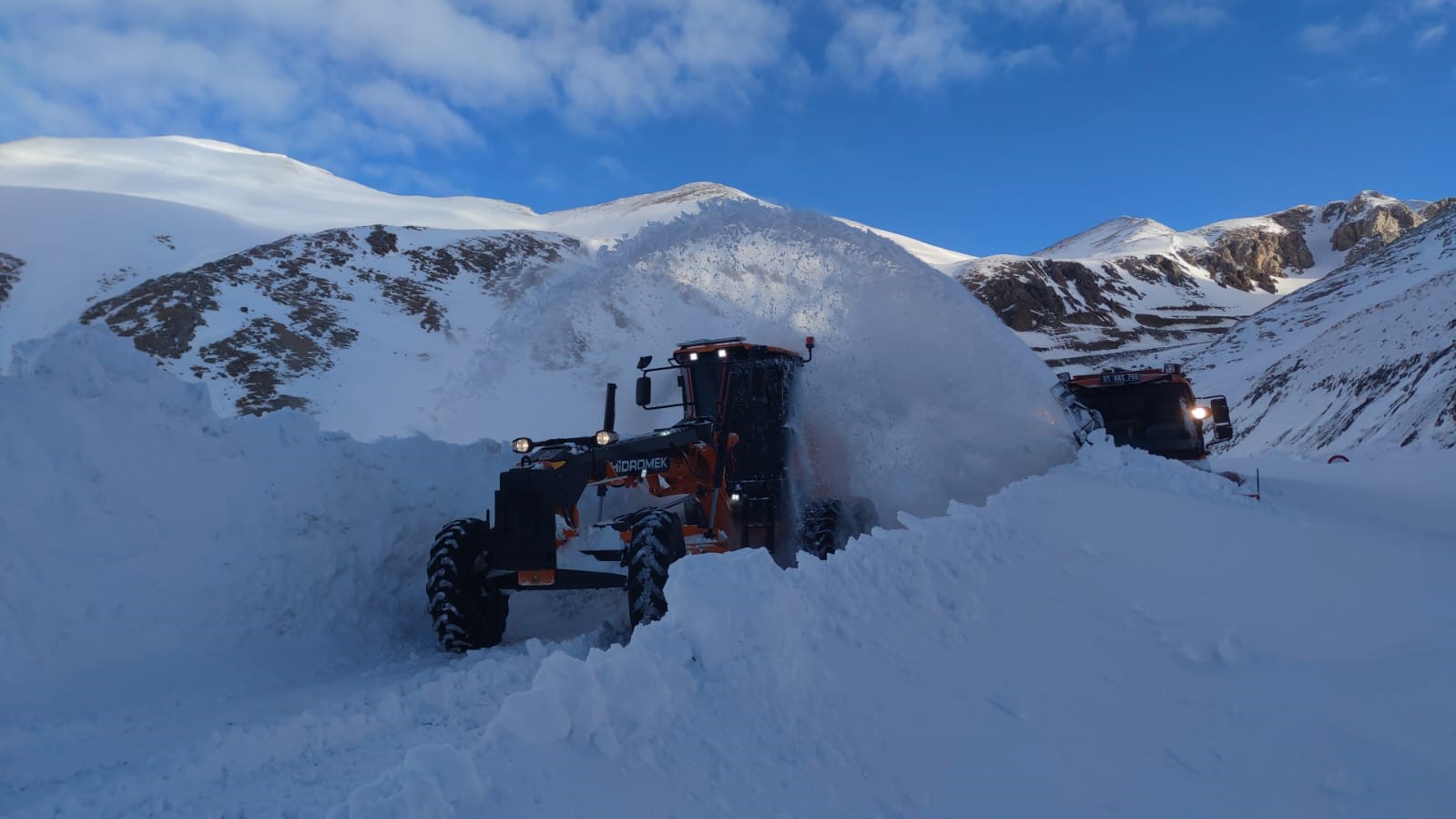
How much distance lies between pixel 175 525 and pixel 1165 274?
142870mm

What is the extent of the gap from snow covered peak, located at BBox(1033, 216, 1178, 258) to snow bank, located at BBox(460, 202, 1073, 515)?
458 ft

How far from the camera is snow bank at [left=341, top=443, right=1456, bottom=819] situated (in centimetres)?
303

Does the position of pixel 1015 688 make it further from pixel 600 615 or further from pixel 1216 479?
pixel 1216 479

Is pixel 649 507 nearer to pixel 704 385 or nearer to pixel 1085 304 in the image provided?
pixel 704 385

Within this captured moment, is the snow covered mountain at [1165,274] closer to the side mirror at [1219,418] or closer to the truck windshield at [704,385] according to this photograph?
the side mirror at [1219,418]

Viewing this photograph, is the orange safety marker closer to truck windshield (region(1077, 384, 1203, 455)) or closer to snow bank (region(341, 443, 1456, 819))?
snow bank (region(341, 443, 1456, 819))

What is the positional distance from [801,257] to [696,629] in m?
7.94

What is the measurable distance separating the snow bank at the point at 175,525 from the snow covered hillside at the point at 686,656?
2 cm

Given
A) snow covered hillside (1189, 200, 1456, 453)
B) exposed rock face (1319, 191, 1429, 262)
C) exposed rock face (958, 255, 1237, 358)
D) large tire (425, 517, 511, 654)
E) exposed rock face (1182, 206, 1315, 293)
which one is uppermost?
exposed rock face (1319, 191, 1429, 262)

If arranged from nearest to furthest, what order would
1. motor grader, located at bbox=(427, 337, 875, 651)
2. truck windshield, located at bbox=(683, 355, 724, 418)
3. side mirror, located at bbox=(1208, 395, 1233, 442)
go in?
motor grader, located at bbox=(427, 337, 875, 651), truck windshield, located at bbox=(683, 355, 724, 418), side mirror, located at bbox=(1208, 395, 1233, 442)

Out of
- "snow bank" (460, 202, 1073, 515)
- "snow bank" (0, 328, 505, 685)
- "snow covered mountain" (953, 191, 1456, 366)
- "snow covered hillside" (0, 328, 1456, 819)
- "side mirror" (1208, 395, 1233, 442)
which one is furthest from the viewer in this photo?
"snow covered mountain" (953, 191, 1456, 366)

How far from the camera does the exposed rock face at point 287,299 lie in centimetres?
2592

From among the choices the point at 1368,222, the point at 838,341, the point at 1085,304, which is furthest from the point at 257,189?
the point at 1368,222

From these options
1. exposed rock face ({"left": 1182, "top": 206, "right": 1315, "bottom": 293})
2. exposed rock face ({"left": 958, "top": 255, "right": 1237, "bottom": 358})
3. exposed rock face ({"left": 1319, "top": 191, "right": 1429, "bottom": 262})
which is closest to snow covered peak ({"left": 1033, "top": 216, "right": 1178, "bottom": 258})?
exposed rock face ({"left": 1182, "top": 206, "right": 1315, "bottom": 293})
